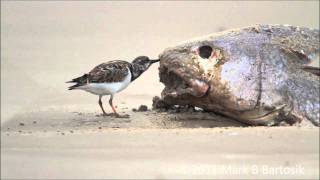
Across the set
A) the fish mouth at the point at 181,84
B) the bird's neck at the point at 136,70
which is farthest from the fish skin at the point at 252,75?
the bird's neck at the point at 136,70

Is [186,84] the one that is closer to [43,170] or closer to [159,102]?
[159,102]

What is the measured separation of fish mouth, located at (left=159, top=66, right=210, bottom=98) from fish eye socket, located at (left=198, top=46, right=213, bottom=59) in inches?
6.4

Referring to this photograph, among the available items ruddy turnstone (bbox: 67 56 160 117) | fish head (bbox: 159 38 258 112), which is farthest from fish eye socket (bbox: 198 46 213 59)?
ruddy turnstone (bbox: 67 56 160 117)

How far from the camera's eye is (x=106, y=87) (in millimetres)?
4352

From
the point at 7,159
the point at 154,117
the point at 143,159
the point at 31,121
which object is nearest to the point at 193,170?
the point at 143,159

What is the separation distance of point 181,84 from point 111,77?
46cm

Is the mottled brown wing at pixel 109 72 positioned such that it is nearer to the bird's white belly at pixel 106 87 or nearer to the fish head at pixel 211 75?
the bird's white belly at pixel 106 87

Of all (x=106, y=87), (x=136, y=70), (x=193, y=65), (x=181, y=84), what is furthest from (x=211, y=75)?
(x=106, y=87)

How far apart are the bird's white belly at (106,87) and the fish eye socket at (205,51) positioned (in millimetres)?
512

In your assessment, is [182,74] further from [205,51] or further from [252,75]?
[252,75]

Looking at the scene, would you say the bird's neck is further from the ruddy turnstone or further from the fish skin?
the fish skin

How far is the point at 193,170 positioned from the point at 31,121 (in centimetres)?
160

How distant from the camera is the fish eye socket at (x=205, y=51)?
14.0 ft

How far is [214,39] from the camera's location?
4293 millimetres
